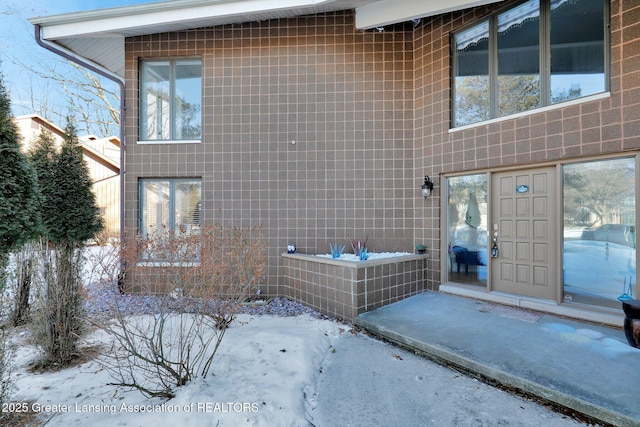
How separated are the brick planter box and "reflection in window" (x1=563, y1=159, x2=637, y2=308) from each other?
79.8 inches

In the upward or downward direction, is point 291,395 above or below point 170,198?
below

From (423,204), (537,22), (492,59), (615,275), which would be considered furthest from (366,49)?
(615,275)

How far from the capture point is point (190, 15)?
5258 millimetres

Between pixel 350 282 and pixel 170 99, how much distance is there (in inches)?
190

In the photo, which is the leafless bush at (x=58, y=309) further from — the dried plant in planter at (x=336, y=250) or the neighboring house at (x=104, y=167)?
the neighboring house at (x=104, y=167)

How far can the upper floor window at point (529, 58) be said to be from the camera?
3.99 meters

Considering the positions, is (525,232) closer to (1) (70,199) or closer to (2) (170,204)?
(2) (170,204)

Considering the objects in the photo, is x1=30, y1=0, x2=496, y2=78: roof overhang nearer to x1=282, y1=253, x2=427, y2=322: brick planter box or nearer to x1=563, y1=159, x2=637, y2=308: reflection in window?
x1=563, y1=159, x2=637, y2=308: reflection in window

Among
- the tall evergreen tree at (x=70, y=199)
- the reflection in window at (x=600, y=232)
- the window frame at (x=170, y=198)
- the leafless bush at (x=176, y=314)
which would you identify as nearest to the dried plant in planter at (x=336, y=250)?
the leafless bush at (x=176, y=314)

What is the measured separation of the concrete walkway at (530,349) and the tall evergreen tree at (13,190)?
3587mm

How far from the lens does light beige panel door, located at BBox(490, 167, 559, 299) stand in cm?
426

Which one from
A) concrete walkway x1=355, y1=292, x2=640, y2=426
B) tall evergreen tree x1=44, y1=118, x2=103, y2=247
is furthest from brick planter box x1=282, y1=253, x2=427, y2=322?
tall evergreen tree x1=44, y1=118, x2=103, y2=247

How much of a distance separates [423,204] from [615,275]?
8.57ft

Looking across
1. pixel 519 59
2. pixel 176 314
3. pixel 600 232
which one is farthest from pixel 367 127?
pixel 176 314
